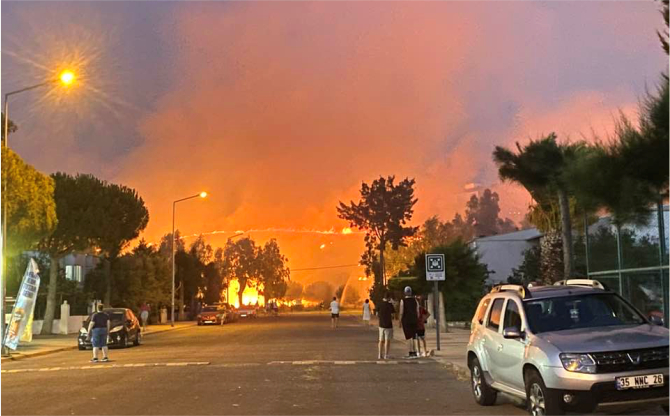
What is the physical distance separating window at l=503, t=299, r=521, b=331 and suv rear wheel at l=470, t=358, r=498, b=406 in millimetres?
1157

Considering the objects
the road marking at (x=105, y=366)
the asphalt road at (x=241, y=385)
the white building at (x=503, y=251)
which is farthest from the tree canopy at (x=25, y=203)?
the white building at (x=503, y=251)

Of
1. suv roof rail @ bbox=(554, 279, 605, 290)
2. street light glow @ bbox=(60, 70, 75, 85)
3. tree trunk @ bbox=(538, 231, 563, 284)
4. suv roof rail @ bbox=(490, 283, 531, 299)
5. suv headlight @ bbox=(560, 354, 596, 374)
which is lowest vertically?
suv headlight @ bbox=(560, 354, 596, 374)

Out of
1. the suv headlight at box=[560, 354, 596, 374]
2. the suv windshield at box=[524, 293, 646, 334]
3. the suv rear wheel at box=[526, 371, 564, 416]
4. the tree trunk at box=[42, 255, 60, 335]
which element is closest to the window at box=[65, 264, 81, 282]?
the tree trunk at box=[42, 255, 60, 335]

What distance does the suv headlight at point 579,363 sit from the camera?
8.62 m

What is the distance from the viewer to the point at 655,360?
873cm

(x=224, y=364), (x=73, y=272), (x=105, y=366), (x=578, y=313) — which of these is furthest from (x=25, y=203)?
(x=73, y=272)

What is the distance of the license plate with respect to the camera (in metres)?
8.59

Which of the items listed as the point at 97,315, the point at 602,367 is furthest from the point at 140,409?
the point at 97,315

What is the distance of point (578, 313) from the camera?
10.0 m

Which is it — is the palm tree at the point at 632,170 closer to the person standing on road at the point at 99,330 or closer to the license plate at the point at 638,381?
the license plate at the point at 638,381

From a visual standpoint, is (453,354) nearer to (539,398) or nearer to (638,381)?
(539,398)

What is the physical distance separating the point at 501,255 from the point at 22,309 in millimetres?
39168

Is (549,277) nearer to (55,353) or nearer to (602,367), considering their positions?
(55,353)

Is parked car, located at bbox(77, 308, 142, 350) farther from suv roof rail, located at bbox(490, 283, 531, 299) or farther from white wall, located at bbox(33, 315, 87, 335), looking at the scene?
suv roof rail, located at bbox(490, 283, 531, 299)
